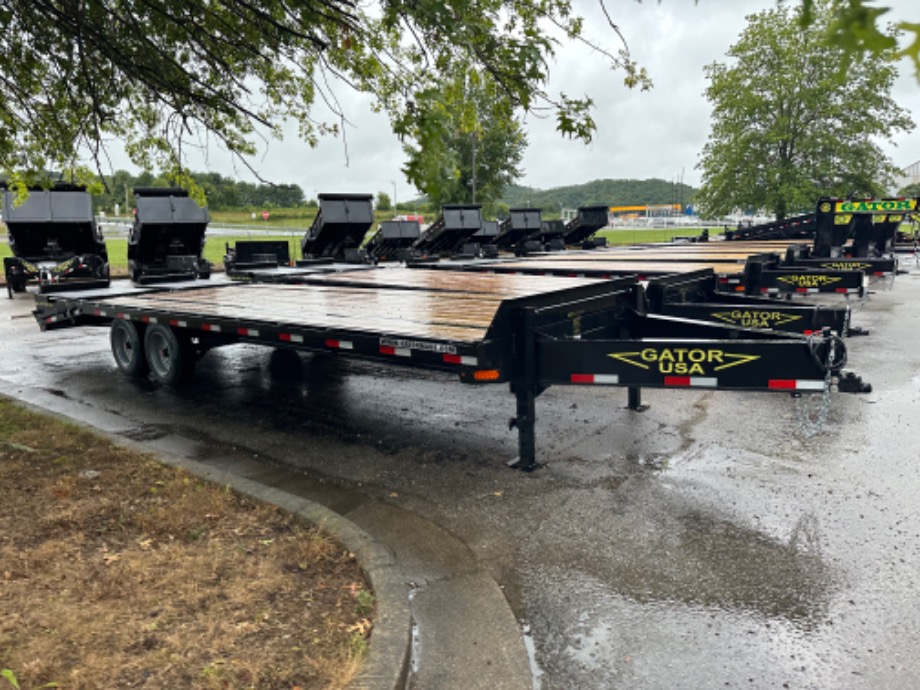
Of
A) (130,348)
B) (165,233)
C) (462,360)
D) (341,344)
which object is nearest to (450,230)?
(165,233)

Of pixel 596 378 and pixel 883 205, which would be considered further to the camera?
pixel 883 205

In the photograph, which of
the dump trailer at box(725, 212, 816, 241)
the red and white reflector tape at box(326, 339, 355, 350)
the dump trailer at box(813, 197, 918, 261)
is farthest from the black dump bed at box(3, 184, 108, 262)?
the dump trailer at box(725, 212, 816, 241)

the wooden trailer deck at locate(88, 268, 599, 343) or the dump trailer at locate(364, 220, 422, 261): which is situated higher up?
the dump trailer at locate(364, 220, 422, 261)

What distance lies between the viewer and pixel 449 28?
3379 millimetres

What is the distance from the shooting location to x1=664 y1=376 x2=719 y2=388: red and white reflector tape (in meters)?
4.73

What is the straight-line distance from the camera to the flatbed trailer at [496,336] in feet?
15.4

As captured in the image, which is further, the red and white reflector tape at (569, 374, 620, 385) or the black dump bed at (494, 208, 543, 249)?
the black dump bed at (494, 208, 543, 249)

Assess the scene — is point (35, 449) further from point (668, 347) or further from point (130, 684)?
point (668, 347)

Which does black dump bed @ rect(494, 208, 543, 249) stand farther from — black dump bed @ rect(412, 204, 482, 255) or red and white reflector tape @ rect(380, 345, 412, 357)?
red and white reflector tape @ rect(380, 345, 412, 357)

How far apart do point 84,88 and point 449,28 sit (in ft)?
14.4

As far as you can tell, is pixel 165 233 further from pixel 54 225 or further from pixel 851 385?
pixel 851 385

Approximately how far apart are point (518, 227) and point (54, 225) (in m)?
15.0

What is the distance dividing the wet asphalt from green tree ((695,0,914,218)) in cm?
2444

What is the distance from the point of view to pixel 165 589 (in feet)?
11.5
